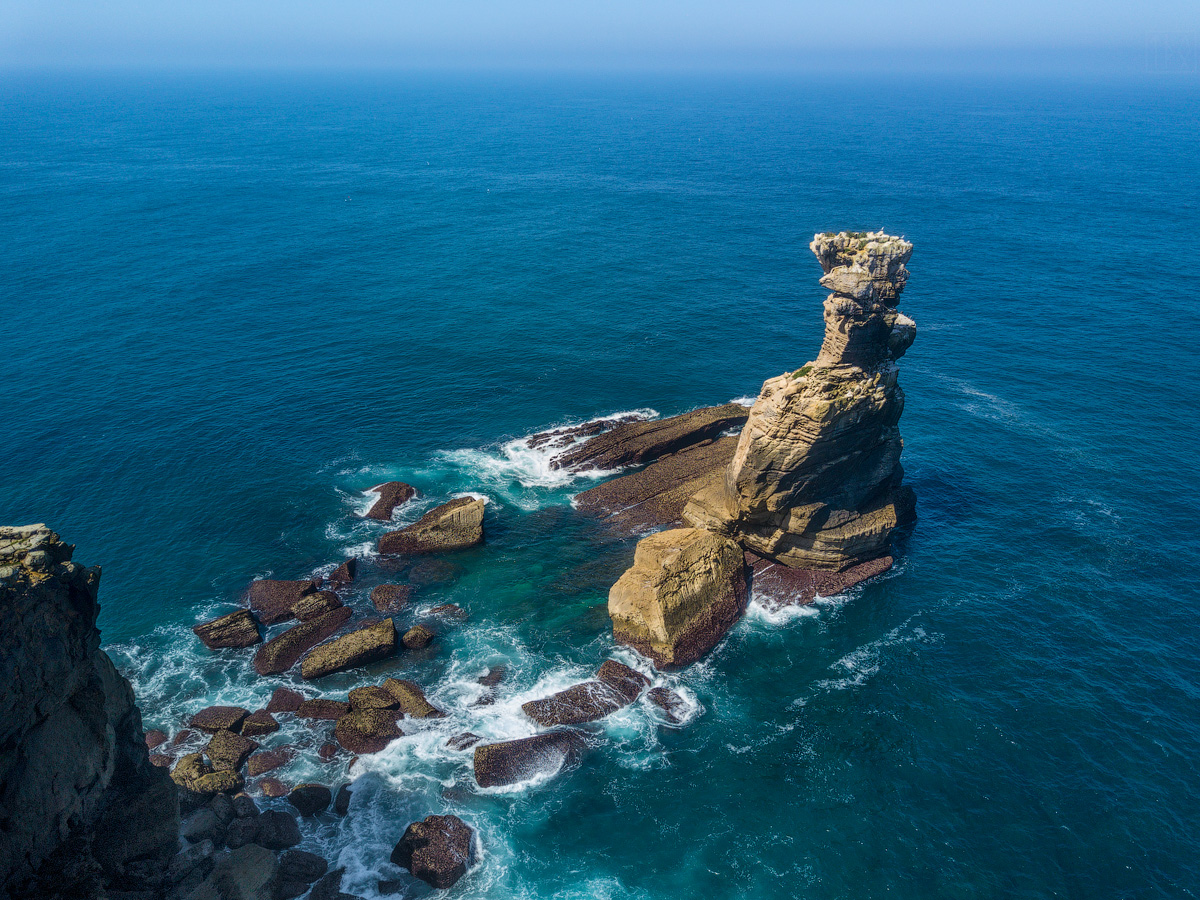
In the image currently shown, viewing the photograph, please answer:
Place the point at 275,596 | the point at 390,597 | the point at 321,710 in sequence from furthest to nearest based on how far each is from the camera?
the point at 390,597
the point at 275,596
the point at 321,710

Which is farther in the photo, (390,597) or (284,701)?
(390,597)

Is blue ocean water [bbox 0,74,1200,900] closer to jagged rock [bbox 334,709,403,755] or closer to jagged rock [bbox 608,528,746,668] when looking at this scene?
jagged rock [bbox 334,709,403,755]

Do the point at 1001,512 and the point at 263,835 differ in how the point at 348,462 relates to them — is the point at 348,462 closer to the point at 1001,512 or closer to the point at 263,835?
the point at 263,835

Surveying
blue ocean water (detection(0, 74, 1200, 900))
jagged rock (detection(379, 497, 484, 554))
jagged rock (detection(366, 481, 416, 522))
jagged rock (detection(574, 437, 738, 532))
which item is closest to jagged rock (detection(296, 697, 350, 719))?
blue ocean water (detection(0, 74, 1200, 900))

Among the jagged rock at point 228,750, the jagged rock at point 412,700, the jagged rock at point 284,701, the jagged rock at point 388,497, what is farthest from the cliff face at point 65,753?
the jagged rock at point 388,497

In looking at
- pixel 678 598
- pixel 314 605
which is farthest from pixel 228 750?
pixel 678 598

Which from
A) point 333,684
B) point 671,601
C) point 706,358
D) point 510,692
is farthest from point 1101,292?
point 333,684

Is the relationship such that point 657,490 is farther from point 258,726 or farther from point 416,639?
point 258,726
